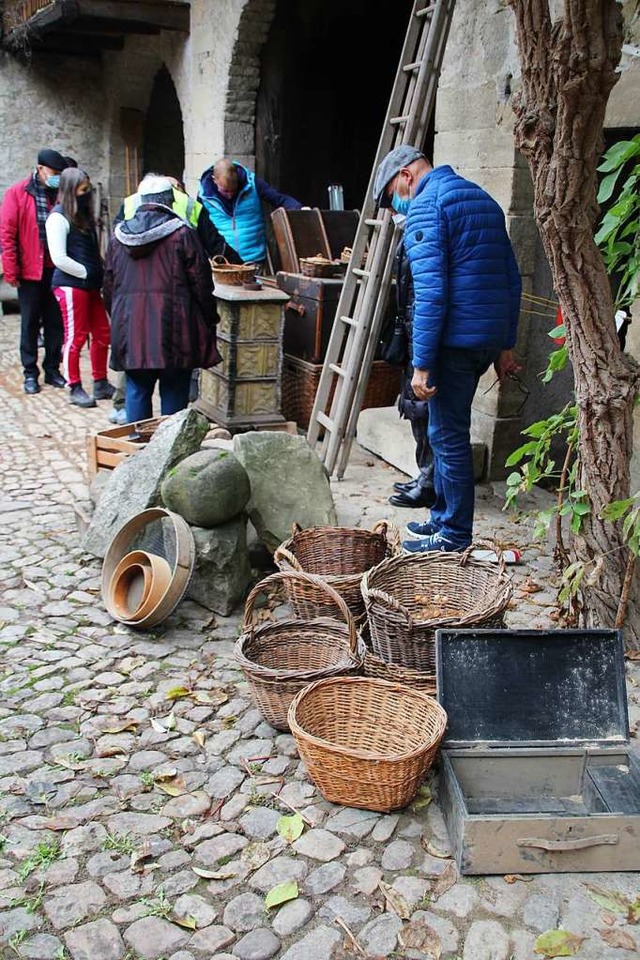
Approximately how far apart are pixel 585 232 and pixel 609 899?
7.24 feet

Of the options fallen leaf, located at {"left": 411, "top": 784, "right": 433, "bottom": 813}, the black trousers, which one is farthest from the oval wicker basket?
the black trousers

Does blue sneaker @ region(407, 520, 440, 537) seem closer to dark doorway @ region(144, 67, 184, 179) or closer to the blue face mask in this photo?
the blue face mask

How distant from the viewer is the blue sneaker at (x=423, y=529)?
5062 mm

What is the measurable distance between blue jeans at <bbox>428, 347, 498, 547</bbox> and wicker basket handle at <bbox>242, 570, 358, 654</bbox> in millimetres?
1141

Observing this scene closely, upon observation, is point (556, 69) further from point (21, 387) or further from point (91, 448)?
point (21, 387)

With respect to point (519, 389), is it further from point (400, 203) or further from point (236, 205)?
point (236, 205)

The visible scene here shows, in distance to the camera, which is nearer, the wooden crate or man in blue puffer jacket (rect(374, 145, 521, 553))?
man in blue puffer jacket (rect(374, 145, 521, 553))

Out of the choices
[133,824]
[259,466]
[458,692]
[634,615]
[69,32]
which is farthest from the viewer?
[69,32]

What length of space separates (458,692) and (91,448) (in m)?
3.25

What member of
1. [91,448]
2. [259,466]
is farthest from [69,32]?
[259,466]

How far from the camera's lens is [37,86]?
43.6ft

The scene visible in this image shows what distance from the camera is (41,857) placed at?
2834 millimetres

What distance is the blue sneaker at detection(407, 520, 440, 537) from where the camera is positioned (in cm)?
506

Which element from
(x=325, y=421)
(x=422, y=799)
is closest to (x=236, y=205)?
(x=325, y=421)
